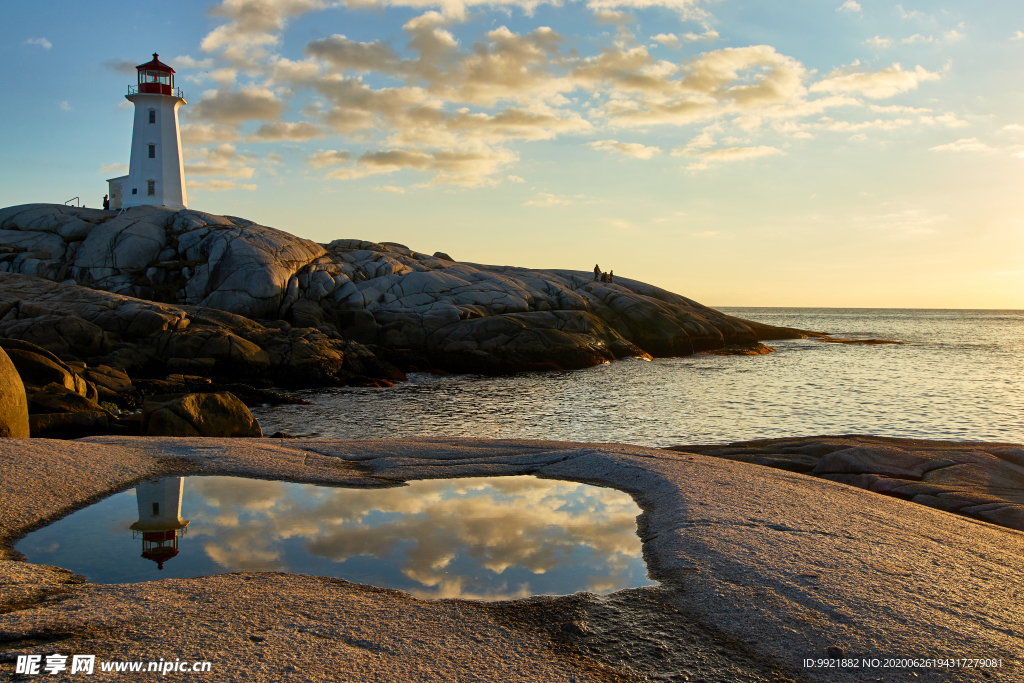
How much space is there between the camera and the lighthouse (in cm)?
4678

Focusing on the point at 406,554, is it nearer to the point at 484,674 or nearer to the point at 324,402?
the point at 484,674

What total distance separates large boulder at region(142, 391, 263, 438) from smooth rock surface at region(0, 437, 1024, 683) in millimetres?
6203

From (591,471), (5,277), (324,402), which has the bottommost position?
(324,402)

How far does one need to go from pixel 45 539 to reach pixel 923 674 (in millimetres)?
7688

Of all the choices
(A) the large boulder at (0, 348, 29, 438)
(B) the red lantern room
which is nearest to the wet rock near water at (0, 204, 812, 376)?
(B) the red lantern room

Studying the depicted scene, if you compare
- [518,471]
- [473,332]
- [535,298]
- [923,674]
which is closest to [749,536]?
[923,674]

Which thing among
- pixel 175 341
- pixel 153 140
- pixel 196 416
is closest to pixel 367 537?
pixel 196 416

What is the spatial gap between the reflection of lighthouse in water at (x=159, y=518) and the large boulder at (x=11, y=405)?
12.8 feet

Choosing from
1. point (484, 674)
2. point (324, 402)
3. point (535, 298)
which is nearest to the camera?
point (484, 674)

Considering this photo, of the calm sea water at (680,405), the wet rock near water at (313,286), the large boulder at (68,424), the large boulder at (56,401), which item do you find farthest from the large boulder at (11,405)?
the wet rock near water at (313,286)

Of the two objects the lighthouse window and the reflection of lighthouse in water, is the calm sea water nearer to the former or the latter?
the reflection of lighthouse in water

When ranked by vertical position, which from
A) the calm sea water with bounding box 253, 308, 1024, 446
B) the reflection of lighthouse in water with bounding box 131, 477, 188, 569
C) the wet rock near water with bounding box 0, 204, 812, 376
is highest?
the wet rock near water with bounding box 0, 204, 812, 376

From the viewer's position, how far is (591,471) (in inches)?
398

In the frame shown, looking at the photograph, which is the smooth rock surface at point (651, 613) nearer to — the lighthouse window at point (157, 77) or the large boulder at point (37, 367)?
the large boulder at point (37, 367)
